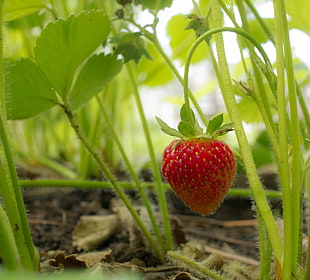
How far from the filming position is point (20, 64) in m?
0.64

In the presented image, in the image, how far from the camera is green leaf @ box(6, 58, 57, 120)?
0.64 meters

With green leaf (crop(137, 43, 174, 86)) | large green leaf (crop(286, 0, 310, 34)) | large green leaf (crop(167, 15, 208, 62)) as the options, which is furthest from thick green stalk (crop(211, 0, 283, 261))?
green leaf (crop(137, 43, 174, 86))

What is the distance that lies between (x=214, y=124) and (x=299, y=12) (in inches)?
11.2

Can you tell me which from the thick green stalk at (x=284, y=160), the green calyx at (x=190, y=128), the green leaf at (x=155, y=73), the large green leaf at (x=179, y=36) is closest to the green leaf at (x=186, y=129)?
the green calyx at (x=190, y=128)

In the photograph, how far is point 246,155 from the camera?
52 cm

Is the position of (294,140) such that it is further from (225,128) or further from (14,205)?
(14,205)

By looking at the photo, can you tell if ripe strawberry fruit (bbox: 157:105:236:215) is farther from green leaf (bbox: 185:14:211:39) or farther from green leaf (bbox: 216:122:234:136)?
green leaf (bbox: 185:14:211:39)

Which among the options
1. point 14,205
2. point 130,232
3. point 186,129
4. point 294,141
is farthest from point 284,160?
point 130,232

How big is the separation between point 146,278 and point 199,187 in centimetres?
16

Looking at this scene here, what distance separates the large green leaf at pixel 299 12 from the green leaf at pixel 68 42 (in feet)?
0.95

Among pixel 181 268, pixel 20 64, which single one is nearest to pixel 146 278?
pixel 181 268

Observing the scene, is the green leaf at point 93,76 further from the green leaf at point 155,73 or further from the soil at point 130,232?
the green leaf at point 155,73

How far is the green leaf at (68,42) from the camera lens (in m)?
0.61

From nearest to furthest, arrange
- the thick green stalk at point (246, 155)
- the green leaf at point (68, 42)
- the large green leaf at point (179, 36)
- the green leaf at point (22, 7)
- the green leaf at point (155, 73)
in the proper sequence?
1. the thick green stalk at point (246, 155)
2. the green leaf at point (68, 42)
3. the green leaf at point (22, 7)
4. the large green leaf at point (179, 36)
5. the green leaf at point (155, 73)
